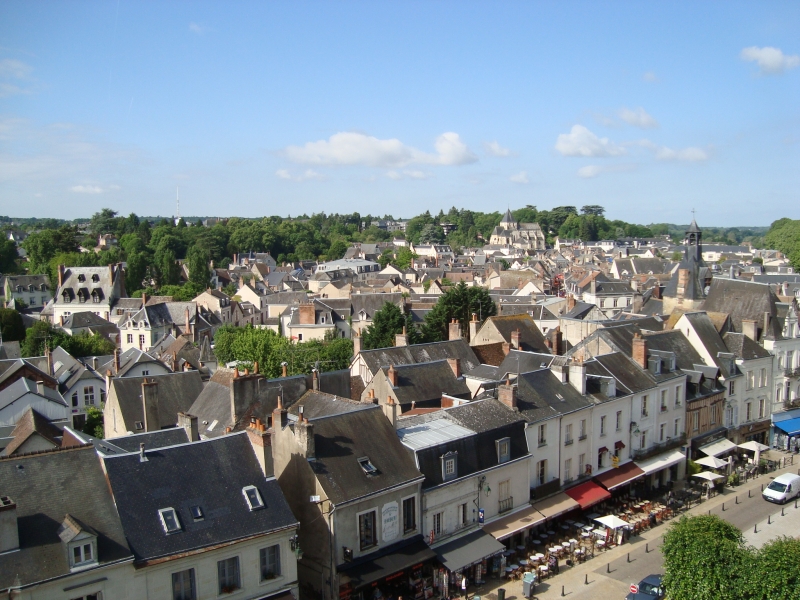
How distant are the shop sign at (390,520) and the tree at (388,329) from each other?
27368 mm

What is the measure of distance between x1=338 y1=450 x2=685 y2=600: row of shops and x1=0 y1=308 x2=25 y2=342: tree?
180 feet

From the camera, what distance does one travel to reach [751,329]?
37.7 meters

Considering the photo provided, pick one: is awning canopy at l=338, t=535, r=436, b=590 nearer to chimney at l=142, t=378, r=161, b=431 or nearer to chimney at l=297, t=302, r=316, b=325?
chimney at l=142, t=378, r=161, b=431

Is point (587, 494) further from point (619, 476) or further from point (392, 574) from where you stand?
point (392, 574)

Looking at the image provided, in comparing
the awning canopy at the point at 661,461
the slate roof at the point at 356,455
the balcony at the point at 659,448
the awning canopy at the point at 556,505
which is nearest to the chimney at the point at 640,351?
the balcony at the point at 659,448

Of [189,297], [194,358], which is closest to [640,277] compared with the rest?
[189,297]

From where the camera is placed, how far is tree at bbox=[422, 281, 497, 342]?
161ft

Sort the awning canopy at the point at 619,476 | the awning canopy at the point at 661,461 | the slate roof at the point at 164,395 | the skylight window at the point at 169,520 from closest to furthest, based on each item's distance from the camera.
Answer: the skylight window at the point at 169,520 → the awning canopy at the point at 619,476 → the awning canopy at the point at 661,461 → the slate roof at the point at 164,395

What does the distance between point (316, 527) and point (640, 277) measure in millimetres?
85439

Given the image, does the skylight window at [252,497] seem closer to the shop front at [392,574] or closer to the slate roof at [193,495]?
the slate roof at [193,495]

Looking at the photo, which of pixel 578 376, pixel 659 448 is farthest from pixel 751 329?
pixel 578 376

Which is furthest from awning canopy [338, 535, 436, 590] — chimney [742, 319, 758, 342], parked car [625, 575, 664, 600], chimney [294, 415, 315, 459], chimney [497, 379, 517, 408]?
chimney [742, 319, 758, 342]

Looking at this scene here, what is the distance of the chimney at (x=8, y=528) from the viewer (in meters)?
14.3

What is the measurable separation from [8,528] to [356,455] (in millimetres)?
9298
